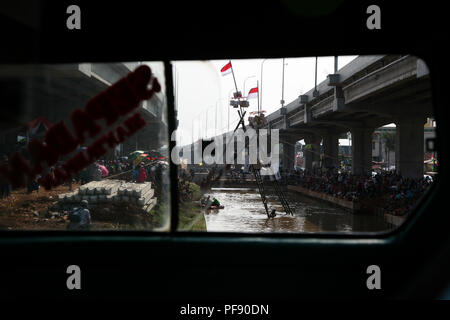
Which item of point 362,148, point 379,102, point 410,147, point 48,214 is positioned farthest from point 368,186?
point 48,214

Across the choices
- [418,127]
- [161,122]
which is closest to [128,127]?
[161,122]

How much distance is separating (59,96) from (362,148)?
919 inches

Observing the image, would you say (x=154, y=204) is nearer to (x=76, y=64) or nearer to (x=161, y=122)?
(x=161, y=122)

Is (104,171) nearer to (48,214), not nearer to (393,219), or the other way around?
(48,214)

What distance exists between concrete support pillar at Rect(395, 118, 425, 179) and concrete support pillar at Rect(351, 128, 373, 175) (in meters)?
6.18

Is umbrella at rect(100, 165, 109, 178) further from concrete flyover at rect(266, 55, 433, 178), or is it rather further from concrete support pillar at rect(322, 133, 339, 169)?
concrete support pillar at rect(322, 133, 339, 169)

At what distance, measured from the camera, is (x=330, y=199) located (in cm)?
1451

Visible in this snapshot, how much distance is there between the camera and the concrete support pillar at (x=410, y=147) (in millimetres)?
16578

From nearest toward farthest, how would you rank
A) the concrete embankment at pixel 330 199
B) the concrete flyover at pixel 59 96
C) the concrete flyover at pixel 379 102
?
the concrete flyover at pixel 59 96 → the concrete embankment at pixel 330 199 → the concrete flyover at pixel 379 102

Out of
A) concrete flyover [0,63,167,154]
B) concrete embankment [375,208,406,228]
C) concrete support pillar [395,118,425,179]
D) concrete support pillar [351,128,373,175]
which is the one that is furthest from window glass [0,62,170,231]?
concrete support pillar [351,128,373,175]

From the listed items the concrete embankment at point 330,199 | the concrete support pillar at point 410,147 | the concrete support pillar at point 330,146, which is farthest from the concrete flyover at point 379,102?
the concrete support pillar at point 330,146

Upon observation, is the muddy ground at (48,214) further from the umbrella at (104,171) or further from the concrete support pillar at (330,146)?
the concrete support pillar at (330,146)

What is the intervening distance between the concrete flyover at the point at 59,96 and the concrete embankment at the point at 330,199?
24.5ft
